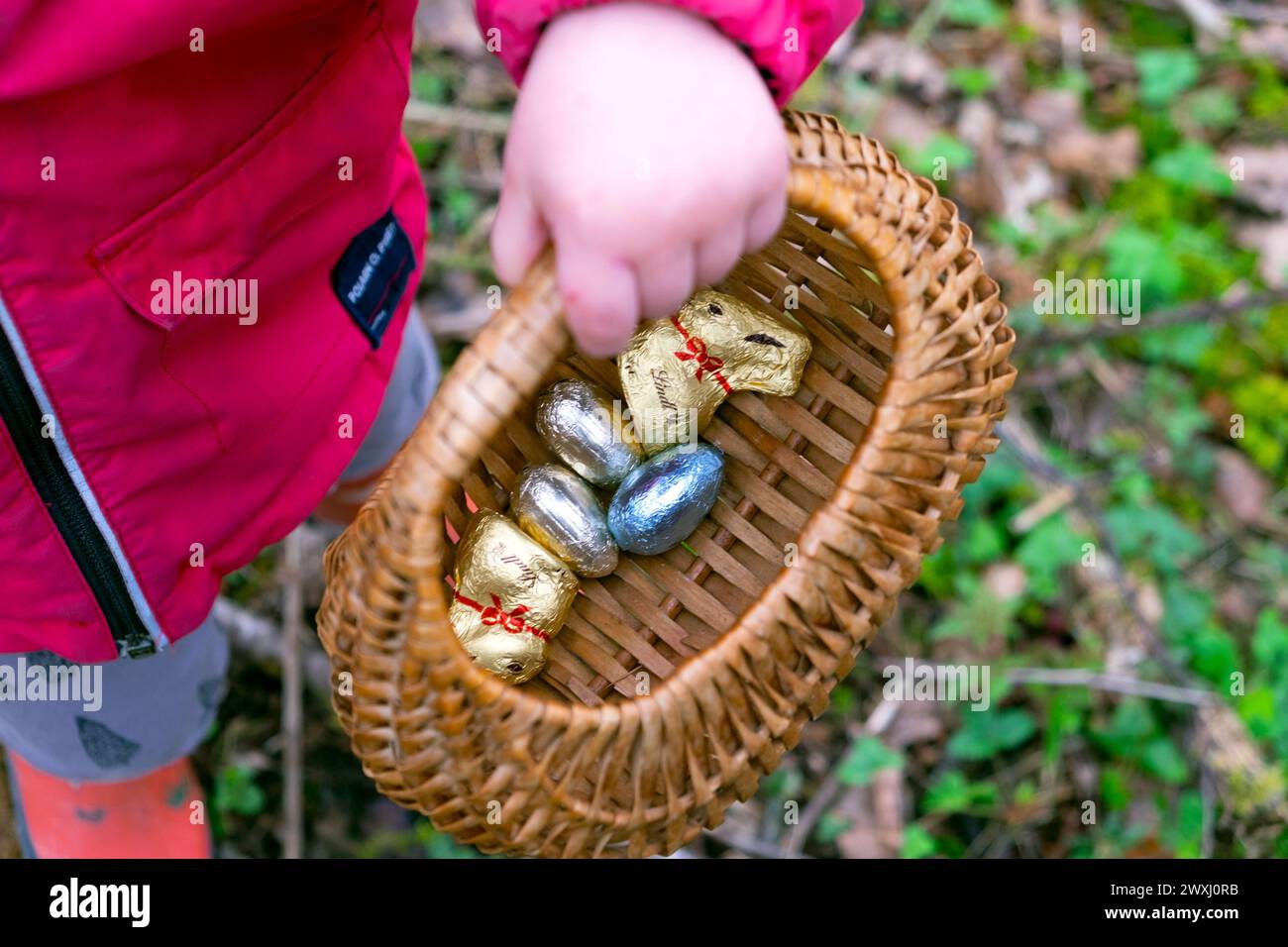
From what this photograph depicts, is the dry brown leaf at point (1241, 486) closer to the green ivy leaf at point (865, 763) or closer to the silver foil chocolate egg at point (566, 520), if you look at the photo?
the green ivy leaf at point (865, 763)

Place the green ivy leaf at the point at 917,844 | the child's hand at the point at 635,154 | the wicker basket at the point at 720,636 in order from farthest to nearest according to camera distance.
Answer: the green ivy leaf at the point at 917,844
the wicker basket at the point at 720,636
the child's hand at the point at 635,154

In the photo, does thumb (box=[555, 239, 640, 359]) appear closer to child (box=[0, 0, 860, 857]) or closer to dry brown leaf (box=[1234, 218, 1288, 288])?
child (box=[0, 0, 860, 857])

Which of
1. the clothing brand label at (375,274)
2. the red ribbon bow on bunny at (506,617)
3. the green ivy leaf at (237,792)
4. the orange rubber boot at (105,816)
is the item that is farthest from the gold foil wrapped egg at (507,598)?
the green ivy leaf at (237,792)

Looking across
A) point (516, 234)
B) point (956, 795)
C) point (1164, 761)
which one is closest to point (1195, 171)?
point (1164, 761)

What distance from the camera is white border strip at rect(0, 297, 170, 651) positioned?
760mm

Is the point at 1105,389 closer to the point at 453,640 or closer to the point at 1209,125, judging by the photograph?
the point at 1209,125

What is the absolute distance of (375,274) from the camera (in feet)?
Answer: 3.45

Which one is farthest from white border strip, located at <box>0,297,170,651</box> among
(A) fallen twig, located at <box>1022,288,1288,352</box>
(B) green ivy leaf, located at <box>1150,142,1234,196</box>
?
(B) green ivy leaf, located at <box>1150,142,1234,196</box>

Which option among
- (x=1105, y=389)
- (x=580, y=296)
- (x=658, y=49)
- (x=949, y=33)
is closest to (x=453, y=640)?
(x=580, y=296)

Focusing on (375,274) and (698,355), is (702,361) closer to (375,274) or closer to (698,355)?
(698,355)

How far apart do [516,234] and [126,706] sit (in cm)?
72

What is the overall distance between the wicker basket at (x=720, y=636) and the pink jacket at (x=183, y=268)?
121 mm

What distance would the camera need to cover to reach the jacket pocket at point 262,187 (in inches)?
31.2

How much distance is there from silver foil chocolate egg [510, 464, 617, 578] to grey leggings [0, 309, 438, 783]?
227mm
